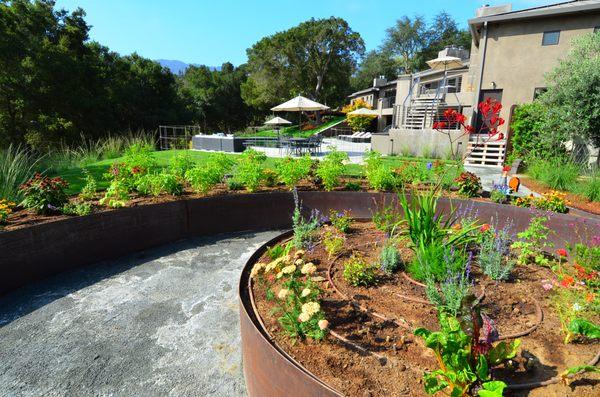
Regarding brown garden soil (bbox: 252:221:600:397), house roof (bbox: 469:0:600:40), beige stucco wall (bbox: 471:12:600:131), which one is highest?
house roof (bbox: 469:0:600:40)

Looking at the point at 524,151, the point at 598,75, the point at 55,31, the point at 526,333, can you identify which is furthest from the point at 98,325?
the point at 55,31

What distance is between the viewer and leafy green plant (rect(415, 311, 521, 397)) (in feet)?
5.34

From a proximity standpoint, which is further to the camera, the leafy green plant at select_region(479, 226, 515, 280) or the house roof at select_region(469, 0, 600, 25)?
the house roof at select_region(469, 0, 600, 25)

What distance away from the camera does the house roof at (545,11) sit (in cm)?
1217

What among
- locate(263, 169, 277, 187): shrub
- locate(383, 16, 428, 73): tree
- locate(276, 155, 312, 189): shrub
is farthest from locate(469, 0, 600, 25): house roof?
locate(383, 16, 428, 73): tree

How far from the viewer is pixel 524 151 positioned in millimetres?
11031

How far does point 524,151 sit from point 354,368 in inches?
464

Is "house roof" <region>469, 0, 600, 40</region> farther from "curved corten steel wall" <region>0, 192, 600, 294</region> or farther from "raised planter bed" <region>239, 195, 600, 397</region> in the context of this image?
"raised planter bed" <region>239, 195, 600, 397</region>

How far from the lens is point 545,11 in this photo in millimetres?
12805

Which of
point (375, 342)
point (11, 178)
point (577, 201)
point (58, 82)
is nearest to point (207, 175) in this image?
point (11, 178)

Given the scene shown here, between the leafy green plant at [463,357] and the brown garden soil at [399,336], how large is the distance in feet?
0.62

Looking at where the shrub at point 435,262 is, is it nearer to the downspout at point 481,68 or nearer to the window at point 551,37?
the downspout at point 481,68

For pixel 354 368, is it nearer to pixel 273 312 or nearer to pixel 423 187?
pixel 273 312

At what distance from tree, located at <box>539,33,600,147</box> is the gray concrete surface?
32.6 ft
